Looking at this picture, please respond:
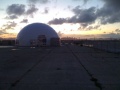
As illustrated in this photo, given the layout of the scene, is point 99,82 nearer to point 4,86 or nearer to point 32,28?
point 4,86

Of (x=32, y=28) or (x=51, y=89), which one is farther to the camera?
(x=32, y=28)

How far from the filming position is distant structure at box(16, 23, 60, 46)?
→ 295ft

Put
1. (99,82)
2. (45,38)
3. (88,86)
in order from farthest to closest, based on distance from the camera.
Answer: (45,38), (99,82), (88,86)

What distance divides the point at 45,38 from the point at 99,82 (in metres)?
77.0

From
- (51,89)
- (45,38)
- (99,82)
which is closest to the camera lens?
(51,89)

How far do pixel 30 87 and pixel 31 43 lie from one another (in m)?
79.0

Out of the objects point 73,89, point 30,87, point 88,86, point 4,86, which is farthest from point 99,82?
point 4,86

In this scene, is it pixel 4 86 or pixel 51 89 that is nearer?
pixel 51 89

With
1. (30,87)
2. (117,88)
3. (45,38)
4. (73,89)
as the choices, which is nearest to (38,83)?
(30,87)

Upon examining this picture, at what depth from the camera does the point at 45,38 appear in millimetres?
90188

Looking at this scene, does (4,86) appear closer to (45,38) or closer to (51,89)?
(51,89)

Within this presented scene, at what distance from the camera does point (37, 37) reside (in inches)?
3526

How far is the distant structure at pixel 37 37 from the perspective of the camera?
295 feet

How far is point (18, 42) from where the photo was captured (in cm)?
9362
